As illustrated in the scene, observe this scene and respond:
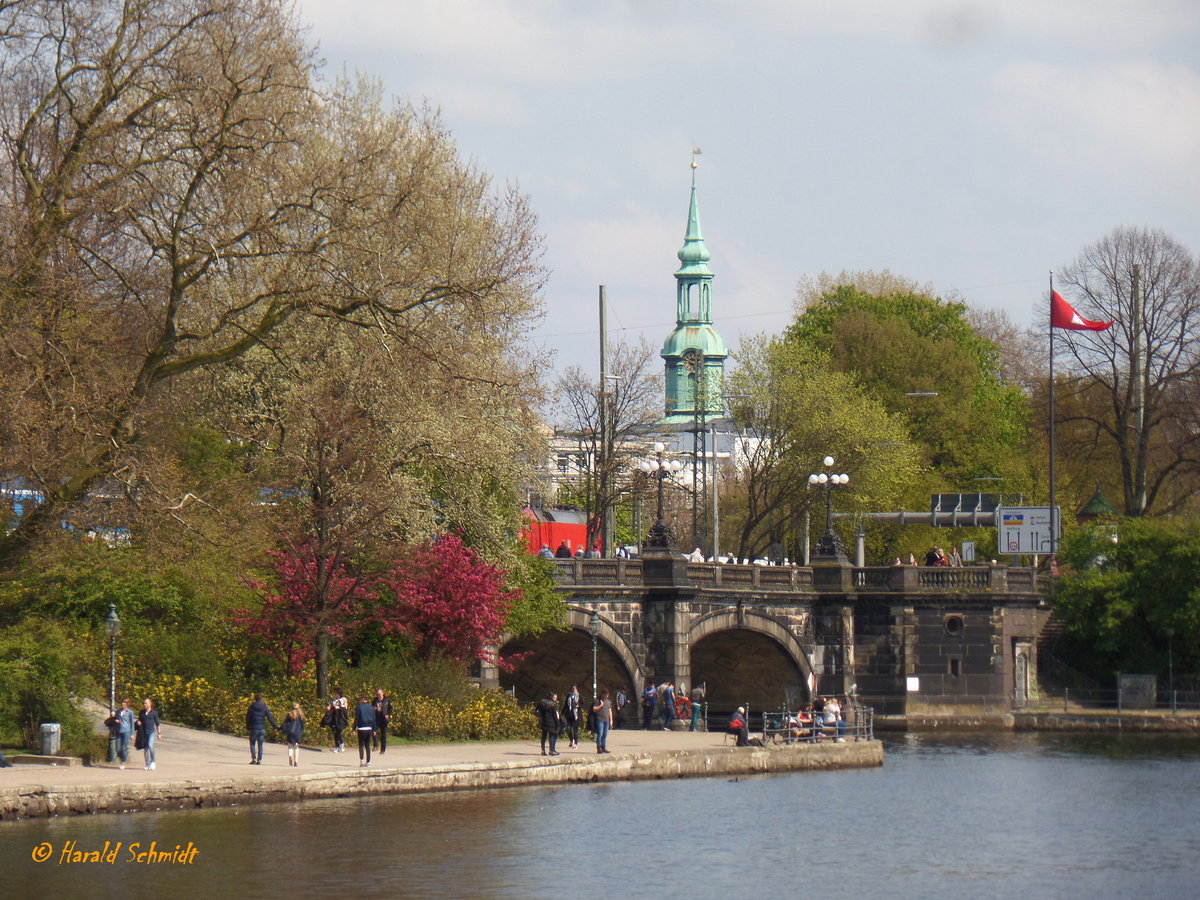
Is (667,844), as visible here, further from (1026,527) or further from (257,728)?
(1026,527)

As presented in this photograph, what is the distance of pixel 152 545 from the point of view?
31.7 metres

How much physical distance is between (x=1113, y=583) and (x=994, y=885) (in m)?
38.9

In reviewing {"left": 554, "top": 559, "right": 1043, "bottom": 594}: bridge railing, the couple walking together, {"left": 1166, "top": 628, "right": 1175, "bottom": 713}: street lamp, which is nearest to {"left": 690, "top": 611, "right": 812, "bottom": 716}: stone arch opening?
{"left": 554, "top": 559, "right": 1043, "bottom": 594}: bridge railing

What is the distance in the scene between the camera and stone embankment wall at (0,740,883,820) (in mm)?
27297

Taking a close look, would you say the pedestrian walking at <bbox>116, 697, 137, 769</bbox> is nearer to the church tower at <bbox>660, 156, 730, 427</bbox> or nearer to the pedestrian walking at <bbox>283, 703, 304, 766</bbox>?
the pedestrian walking at <bbox>283, 703, 304, 766</bbox>

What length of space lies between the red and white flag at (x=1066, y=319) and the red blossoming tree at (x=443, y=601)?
2942 cm

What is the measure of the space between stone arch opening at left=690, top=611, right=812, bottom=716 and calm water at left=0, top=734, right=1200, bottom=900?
63.8 ft

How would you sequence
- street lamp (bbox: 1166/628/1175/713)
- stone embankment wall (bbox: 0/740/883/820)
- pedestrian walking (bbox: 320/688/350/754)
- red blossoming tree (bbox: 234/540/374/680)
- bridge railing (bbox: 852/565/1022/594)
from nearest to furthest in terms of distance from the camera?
stone embankment wall (bbox: 0/740/883/820) → pedestrian walking (bbox: 320/688/350/754) → red blossoming tree (bbox: 234/540/374/680) → bridge railing (bbox: 852/565/1022/594) → street lamp (bbox: 1166/628/1175/713)

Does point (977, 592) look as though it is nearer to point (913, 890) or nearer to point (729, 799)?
point (729, 799)

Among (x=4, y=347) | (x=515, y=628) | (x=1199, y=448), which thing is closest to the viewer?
(x=4, y=347)

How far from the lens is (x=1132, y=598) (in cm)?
6225

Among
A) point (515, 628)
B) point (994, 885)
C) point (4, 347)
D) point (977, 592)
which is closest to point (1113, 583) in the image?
point (977, 592)

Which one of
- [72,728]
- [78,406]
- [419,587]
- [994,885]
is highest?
[78,406]

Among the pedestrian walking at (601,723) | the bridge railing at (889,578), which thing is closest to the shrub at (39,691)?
the pedestrian walking at (601,723)
